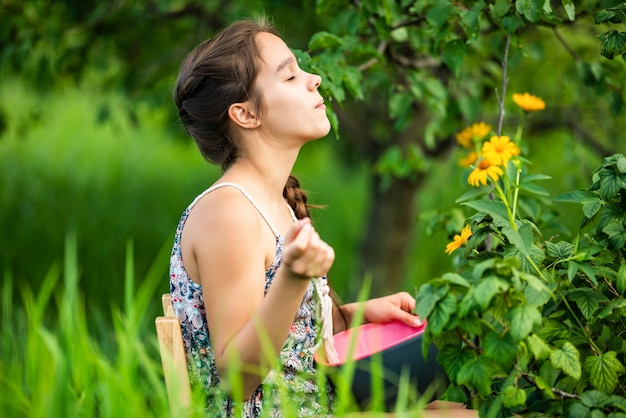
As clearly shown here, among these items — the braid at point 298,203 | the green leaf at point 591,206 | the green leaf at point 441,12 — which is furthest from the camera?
the green leaf at point 441,12

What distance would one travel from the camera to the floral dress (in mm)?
1731

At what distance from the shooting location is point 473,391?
5.63ft

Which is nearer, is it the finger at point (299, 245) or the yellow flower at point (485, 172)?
the finger at point (299, 245)

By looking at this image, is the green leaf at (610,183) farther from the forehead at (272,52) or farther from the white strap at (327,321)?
the forehead at (272,52)

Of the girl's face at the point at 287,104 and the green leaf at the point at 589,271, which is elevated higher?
the girl's face at the point at 287,104

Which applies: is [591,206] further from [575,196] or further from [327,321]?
[327,321]

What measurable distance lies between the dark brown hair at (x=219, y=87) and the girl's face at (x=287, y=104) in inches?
0.9

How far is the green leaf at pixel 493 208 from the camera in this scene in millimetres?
1591

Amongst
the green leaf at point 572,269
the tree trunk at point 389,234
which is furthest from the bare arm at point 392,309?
the tree trunk at point 389,234

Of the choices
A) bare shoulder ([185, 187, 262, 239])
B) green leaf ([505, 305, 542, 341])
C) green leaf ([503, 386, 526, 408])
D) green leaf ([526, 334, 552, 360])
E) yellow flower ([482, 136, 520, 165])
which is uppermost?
bare shoulder ([185, 187, 262, 239])

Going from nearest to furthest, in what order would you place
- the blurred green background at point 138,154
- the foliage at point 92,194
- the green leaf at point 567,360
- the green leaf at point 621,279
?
the green leaf at point 567,360
the green leaf at point 621,279
the blurred green background at point 138,154
the foliage at point 92,194

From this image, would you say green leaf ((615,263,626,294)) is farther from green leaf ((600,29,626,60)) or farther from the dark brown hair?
the dark brown hair

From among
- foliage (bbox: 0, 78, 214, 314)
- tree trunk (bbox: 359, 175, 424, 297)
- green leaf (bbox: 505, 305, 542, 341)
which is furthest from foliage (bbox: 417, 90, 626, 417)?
tree trunk (bbox: 359, 175, 424, 297)

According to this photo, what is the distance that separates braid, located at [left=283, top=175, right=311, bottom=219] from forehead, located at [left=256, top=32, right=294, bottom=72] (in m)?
0.31
